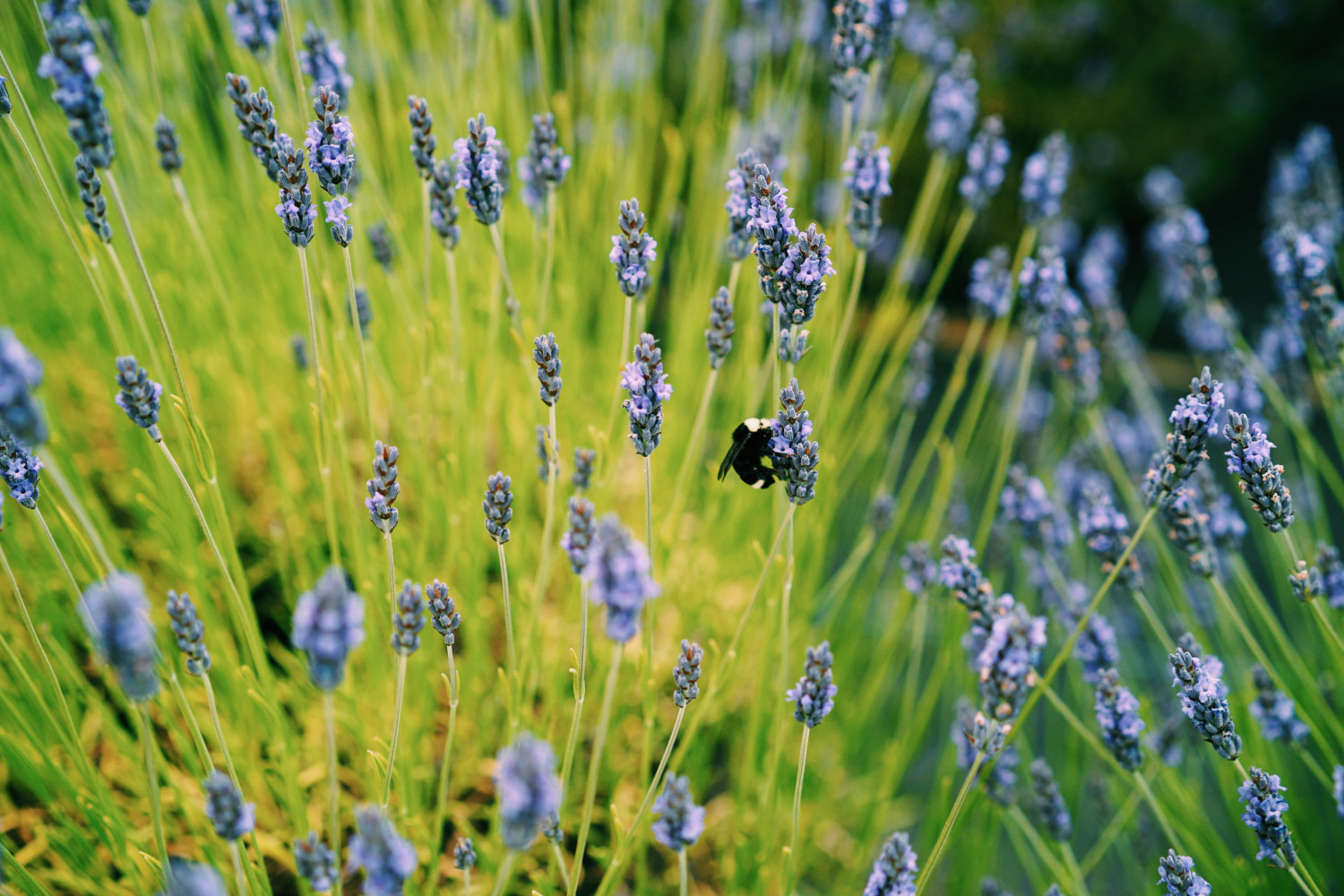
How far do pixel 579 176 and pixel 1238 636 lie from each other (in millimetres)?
1799

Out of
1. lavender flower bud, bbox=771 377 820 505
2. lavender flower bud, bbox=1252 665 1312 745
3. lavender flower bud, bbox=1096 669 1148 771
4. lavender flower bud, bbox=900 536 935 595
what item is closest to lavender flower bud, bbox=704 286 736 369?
lavender flower bud, bbox=771 377 820 505

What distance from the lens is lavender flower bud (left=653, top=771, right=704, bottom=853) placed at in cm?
80

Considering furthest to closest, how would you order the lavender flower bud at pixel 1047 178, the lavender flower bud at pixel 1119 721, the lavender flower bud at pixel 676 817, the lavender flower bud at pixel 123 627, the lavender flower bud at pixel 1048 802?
the lavender flower bud at pixel 1047 178, the lavender flower bud at pixel 1048 802, the lavender flower bud at pixel 1119 721, the lavender flower bud at pixel 676 817, the lavender flower bud at pixel 123 627

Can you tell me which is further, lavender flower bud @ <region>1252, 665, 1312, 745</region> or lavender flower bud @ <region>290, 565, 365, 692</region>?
lavender flower bud @ <region>1252, 665, 1312, 745</region>

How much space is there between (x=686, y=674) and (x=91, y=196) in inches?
35.6

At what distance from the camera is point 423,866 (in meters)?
→ 1.33

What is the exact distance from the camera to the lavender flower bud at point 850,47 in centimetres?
121

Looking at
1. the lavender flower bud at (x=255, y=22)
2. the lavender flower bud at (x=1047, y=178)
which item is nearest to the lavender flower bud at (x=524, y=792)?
the lavender flower bud at (x=255, y=22)

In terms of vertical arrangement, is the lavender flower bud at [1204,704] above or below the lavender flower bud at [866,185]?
below

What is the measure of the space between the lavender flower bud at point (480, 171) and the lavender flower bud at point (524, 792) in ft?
2.17

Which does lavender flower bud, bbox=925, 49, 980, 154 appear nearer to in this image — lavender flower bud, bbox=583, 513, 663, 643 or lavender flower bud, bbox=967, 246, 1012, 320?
lavender flower bud, bbox=967, 246, 1012, 320

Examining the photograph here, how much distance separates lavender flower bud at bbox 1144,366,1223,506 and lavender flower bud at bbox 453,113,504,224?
850 millimetres

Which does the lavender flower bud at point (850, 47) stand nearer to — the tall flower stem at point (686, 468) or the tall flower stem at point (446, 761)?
the tall flower stem at point (686, 468)

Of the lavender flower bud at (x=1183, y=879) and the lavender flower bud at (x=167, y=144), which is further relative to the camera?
the lavender flower bud at (x=167, y=144)
